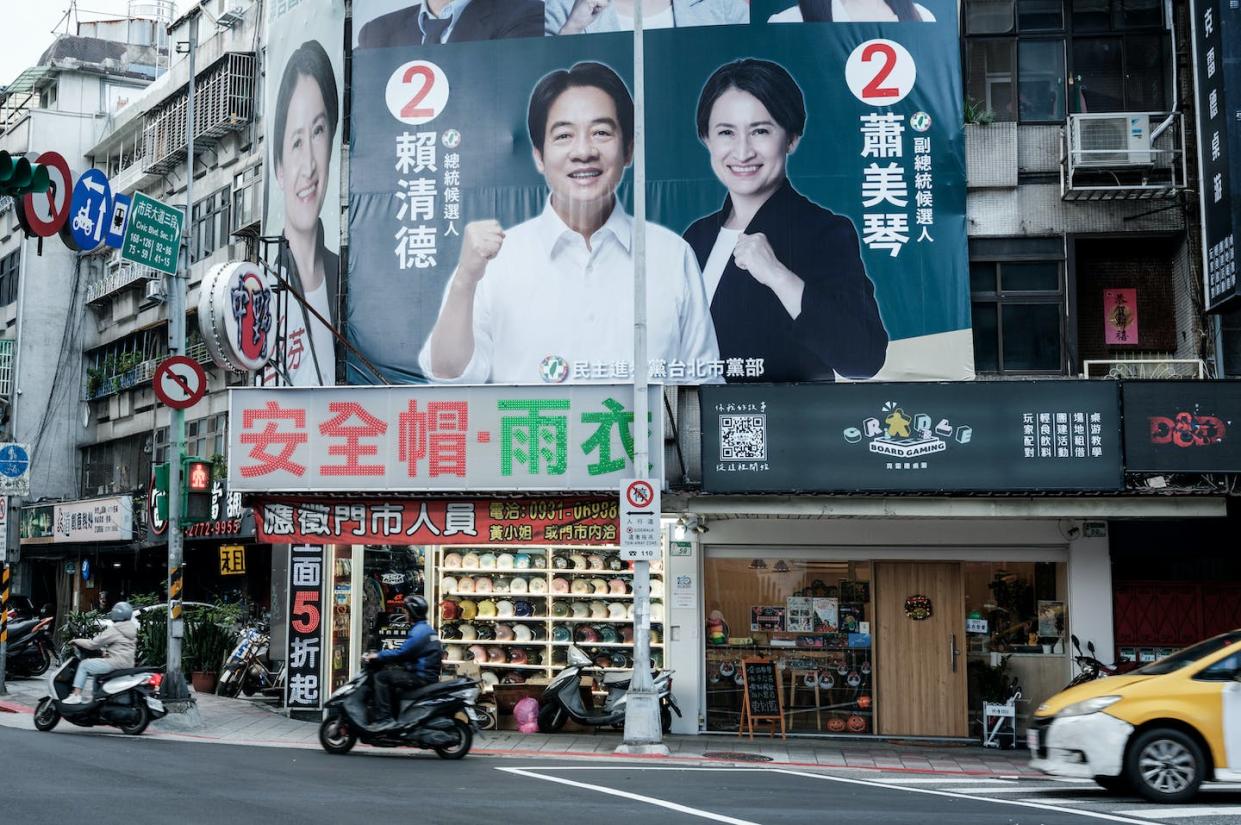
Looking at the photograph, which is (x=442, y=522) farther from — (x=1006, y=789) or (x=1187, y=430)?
(x=1187, y=430)

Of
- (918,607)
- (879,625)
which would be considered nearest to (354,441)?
(879,625)

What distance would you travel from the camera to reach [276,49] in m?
22.7

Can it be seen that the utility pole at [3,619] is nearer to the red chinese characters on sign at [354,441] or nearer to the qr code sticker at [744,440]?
the red chinese characters on sign at [354,441]

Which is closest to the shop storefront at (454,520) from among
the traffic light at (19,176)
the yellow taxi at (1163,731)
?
the yellow taxi at (1163,731)

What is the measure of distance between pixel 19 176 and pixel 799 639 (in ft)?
43.2

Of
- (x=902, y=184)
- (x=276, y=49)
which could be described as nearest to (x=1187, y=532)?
(x=902, y=184)

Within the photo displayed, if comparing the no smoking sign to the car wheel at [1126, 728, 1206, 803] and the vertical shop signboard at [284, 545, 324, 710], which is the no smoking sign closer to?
the vertical shop signboard at [284, 545, 324, 710]

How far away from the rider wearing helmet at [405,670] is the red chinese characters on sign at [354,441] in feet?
11.6

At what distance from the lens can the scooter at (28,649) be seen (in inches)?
968

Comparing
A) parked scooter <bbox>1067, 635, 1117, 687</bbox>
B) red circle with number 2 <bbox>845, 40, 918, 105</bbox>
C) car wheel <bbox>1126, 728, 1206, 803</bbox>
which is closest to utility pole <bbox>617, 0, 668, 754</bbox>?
red circle with number 2 <bbox>845, 40, 918, 105</bbox>

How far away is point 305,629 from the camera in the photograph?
19938 millimetres

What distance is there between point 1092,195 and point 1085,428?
4090mm

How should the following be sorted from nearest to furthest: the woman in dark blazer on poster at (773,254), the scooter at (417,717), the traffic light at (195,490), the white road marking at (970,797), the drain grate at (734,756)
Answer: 1. the white road marking at (970,797)
2. the scooter at (417,717)
3. the drain grate at (734,756)
4. the traffic light at (195,490)
5. the woman in dark blazer on poster at (773,254)

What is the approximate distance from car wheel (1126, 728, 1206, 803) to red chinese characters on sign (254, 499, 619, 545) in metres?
7.82
